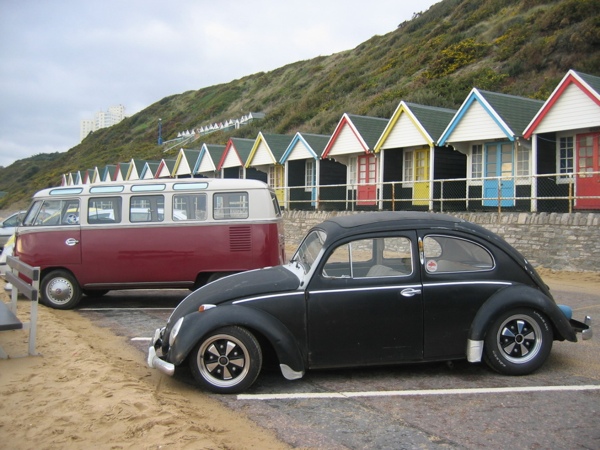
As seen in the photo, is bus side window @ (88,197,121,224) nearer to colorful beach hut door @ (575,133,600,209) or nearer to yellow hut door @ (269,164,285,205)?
colorful beach hut door @ (575,133,600,209)

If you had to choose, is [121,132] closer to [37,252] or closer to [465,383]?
[37,252]

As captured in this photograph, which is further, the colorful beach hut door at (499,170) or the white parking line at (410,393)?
the colorful beach hut door at (499,170)

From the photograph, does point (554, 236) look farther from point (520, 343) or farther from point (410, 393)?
point (410, 393)

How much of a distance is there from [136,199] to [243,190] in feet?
6.34

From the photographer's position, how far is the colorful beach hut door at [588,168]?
16.1 m

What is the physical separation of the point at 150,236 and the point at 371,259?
17.7ft

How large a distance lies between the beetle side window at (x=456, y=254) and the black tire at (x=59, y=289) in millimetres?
7052

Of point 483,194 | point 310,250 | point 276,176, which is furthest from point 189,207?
point 276,176

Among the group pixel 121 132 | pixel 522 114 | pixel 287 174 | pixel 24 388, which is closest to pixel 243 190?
pixel 24 388

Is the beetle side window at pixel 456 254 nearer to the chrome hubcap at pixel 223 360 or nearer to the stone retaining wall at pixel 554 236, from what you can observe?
the chrome hubcap at pixel 223 360

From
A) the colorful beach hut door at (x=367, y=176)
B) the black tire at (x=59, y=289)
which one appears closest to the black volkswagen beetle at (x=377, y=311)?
the black tire at (x=59, y=289)

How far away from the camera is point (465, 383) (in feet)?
18.4

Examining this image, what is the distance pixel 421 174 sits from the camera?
72.1 feet

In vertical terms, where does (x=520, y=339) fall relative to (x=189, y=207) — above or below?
below
